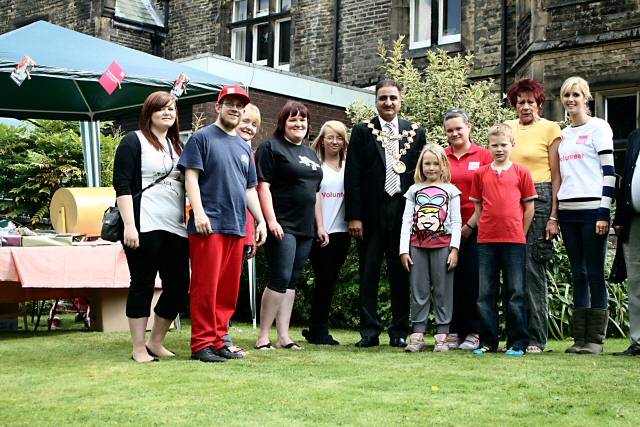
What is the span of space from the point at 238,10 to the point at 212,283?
16467mm

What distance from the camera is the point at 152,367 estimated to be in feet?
19.0

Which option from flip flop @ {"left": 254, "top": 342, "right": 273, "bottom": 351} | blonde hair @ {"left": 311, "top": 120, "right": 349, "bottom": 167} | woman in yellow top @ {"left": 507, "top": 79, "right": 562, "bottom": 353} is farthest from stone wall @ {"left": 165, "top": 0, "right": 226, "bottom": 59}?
woman in yellow top @ {"left": 507, "top": 79, "right": 562, "bottom": 353}

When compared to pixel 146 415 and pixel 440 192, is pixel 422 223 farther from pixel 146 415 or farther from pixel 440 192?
pixel 146 415

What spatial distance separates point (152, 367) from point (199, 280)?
0.66 metres

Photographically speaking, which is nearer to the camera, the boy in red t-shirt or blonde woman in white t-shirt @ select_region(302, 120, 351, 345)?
the boy in red t-shirt

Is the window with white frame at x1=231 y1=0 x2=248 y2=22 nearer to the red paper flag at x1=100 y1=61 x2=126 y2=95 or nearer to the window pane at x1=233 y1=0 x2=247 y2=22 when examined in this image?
the window pane at x1=233 y1=0 x2=247 y2=22

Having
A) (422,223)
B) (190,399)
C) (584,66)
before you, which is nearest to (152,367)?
(190,399)

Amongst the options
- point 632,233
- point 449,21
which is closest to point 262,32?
point 449,21

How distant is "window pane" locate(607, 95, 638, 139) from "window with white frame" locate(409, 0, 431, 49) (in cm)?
482

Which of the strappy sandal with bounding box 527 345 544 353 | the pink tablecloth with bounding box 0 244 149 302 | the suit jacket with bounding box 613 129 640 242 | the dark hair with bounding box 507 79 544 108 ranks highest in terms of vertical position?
the dark hair with bounding box 507 79 544 108

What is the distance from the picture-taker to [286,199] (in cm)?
686

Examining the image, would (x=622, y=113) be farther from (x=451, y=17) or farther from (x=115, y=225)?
(x=115, y=225)

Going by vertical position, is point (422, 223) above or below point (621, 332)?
above

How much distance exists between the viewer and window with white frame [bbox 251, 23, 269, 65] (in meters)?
21.0
